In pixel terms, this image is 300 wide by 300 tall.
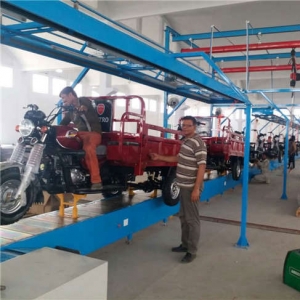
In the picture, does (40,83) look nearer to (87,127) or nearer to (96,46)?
(87,127)

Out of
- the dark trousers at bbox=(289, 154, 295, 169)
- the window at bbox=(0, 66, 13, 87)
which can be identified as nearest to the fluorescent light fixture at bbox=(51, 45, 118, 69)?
the window at bbox=(0, 66, 13, 87)

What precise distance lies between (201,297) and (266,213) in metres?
4.44

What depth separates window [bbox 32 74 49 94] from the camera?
1670 cm

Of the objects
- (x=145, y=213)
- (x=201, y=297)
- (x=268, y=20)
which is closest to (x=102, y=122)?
(x=145, y=213)

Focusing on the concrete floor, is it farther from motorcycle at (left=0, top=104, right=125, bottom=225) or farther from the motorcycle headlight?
the motorcycle headlight

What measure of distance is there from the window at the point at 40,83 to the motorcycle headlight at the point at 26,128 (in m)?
14.1

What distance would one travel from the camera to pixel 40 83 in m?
17.0

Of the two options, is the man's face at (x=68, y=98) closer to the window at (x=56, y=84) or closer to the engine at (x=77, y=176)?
the engine at (x=77, y=176)

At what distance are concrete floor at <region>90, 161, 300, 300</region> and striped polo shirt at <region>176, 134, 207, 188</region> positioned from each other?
1.09 m

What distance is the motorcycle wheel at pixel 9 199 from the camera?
120 inches

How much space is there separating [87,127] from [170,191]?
1.88m

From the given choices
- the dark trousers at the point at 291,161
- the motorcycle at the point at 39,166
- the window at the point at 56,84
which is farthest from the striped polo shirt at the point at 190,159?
the window at the point at 56,84

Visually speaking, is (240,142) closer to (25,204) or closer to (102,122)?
(102,122)

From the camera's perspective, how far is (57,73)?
58.9 ft
